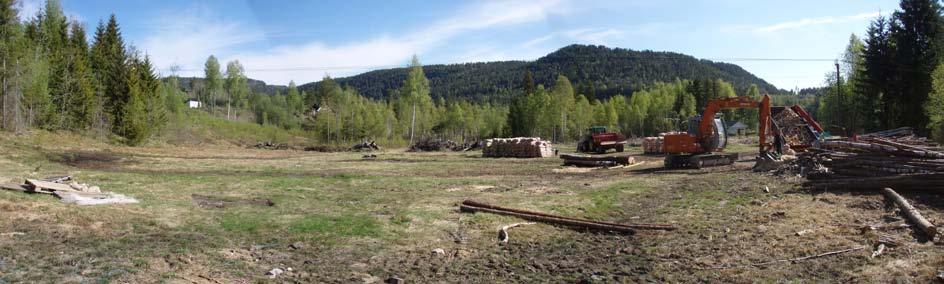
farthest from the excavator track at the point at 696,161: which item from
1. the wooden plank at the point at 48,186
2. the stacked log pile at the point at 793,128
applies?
the wooden plank at the point at 48,186

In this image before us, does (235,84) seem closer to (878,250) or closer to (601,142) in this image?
(601,142)

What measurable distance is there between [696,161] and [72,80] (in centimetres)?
4226

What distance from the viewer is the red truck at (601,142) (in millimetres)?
41562

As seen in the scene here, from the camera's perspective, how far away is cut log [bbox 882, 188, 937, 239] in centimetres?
911

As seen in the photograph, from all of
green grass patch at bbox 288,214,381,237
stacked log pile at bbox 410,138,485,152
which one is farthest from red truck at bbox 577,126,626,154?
green grass patch at bbox 288,214,381,237

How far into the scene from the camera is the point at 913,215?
1033 cm

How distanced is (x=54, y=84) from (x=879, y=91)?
62.8 m

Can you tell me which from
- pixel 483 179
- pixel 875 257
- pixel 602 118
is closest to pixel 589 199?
pixel 483 179

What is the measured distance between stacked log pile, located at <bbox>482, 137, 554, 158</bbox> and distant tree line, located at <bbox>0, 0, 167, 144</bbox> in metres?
25.8

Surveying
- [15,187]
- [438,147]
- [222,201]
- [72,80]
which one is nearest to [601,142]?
[438,147]

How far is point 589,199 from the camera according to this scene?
51.4ft

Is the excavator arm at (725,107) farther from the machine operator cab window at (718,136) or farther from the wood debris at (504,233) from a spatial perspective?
the wood debris at (504,233)

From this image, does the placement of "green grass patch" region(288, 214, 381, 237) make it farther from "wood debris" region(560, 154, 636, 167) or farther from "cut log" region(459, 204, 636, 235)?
"wood debris" region(560, 154, 636, 167)

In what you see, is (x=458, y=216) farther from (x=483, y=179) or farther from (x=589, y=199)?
(x=483, y=179)
